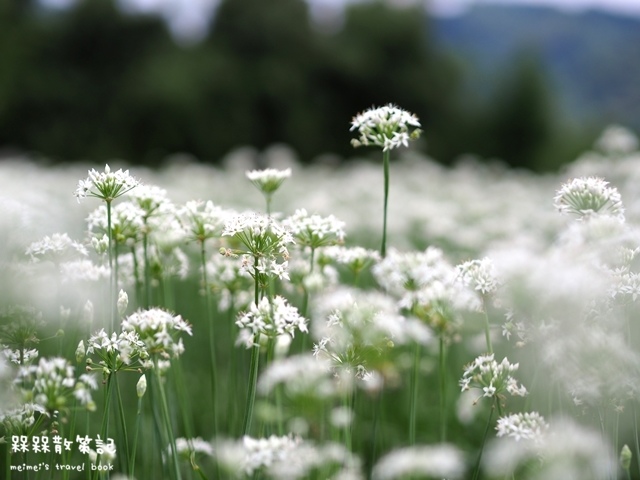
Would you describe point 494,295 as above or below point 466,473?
above

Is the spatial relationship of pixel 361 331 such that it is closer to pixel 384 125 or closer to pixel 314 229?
pixel 314 229

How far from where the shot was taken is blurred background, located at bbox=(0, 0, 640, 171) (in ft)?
128

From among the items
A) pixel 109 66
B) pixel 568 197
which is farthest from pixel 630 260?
pixel 109 66

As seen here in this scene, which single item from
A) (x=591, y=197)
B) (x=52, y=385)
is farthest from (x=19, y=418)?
(x=591, y=197)

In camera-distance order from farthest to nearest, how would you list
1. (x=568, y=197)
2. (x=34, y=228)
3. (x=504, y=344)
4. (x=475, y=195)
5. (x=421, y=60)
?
(x=421, y=60) < (x=475, y=195) < (x=504, y=344) < (x=34, y=228) < (x=568, y=197)

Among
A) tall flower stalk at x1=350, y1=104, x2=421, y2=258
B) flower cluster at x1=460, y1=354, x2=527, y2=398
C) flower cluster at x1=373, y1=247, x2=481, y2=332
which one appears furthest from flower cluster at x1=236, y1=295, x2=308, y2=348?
tall flower stalk at x1=350, y1=104, x2=421, y2=258

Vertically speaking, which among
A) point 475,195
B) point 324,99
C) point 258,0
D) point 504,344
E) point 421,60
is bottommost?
point 504,344

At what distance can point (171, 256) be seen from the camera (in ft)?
13.1

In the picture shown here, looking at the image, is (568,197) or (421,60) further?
(421,60)

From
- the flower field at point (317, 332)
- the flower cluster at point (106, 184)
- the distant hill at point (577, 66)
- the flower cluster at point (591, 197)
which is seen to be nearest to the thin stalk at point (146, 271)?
the flower field at point (317, 332)

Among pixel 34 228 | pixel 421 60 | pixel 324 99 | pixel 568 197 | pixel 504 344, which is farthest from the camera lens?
pixel 421 60

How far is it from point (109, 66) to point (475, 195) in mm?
35591

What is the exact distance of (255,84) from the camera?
4184cm

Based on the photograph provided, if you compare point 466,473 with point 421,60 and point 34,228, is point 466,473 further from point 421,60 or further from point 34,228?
point 421,60
